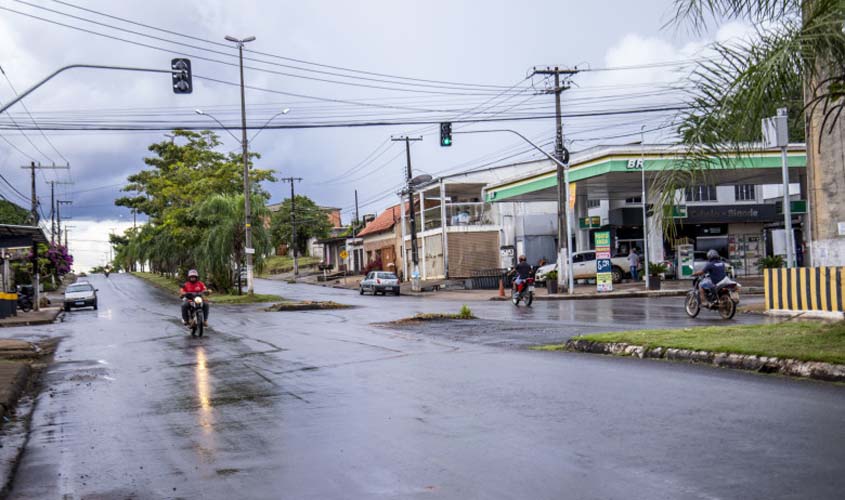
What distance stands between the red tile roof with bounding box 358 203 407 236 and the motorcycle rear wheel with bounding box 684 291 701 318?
154 feet

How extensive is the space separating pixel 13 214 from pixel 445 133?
5596 centimetres

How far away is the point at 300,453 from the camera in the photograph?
21.6 ft

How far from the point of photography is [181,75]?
22.4 m

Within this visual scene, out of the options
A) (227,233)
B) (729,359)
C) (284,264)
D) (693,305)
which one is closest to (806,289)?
(693,305)

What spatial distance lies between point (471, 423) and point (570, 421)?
2.96ft

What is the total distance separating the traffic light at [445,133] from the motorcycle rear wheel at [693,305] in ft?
45.5

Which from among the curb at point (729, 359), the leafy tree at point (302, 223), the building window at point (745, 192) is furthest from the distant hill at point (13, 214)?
the curb at point (729, 359)

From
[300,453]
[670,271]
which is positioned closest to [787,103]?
[300,453]

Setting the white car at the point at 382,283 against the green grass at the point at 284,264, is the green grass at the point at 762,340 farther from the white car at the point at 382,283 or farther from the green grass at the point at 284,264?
the green grass at the point at 284,264

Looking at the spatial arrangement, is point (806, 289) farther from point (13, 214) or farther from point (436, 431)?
point (13, 214)

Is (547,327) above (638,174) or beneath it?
beneath

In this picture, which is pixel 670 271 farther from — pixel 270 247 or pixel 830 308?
pixel 830 308

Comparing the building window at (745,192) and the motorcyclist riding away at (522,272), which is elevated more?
the building window at (745,192)

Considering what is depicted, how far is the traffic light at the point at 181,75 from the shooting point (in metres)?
22.3
